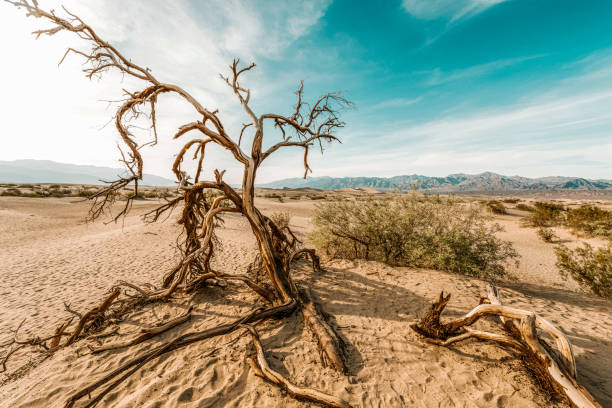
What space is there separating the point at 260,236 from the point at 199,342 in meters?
2.30

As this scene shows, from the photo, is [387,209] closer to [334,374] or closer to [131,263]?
[334,374]

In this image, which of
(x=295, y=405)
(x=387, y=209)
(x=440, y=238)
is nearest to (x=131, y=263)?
(x=295, y=405)

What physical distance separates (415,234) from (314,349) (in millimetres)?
5533

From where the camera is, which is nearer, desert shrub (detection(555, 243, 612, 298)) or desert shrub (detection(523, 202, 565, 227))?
desert shrub (detection(555, 243, 612, 298))

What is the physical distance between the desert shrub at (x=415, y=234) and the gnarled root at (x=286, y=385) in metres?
5.46

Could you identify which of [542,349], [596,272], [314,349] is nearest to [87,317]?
[314,349]

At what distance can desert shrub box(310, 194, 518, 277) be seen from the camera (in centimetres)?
774

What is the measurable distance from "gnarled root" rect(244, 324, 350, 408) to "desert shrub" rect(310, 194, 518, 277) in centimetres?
546

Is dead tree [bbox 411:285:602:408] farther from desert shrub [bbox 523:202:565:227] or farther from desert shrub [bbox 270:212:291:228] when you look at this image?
desert shrub [bbox 523:202:565:227]

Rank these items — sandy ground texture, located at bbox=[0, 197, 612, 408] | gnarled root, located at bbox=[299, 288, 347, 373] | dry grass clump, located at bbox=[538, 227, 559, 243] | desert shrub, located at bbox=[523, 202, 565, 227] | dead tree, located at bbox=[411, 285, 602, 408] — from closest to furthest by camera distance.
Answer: dead tree, located at bbox=[411, 285, 602, 408]
sandy ground texture, located at bbox=[0, 197, 612, 408]
gnarled root, located at bbox=[299, 288, 347, 373]
dry grass clump, located at bbox=[538, 227, 559, 243]
desert shrub, located at bbox=[523, 202, 565, 227]

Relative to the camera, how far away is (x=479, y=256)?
7867mm

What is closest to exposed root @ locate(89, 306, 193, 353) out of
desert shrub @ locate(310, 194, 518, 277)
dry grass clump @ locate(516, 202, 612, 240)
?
desert shrub @ locate(310, 194, 518, 277)

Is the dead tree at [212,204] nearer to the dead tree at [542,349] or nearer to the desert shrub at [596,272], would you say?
the dead tree at [542,349]

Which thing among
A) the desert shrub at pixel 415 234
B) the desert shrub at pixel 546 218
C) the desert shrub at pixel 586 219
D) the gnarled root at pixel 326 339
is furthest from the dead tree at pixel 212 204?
the desert shrub at pixel 546 218
